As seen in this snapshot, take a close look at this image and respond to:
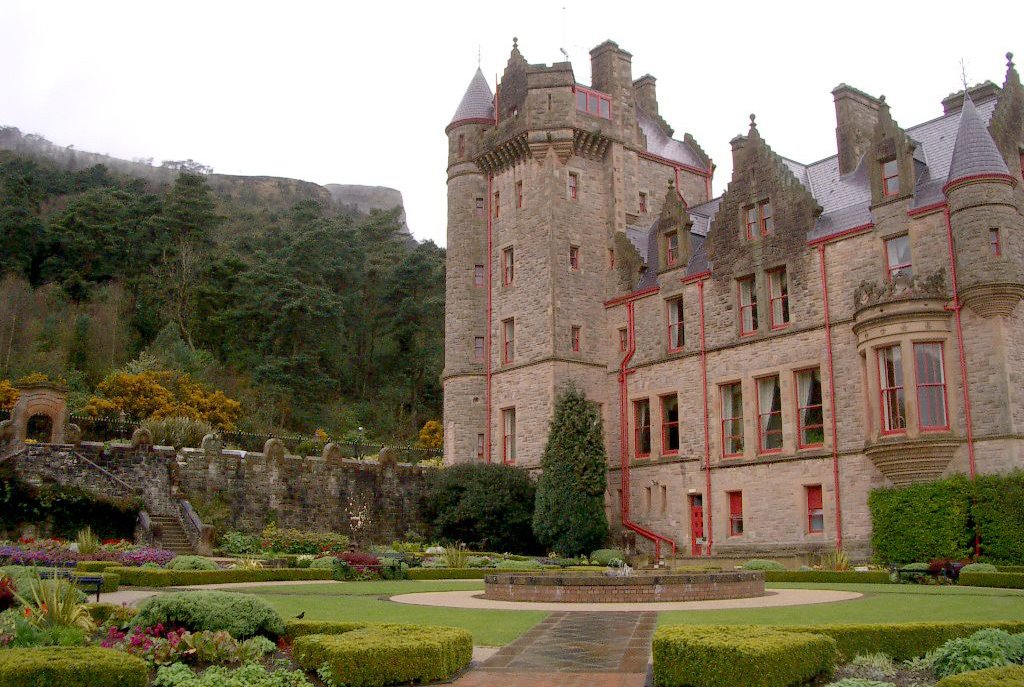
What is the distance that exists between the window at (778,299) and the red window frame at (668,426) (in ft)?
15.4

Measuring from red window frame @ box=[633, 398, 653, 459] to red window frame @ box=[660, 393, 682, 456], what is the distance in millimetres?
830

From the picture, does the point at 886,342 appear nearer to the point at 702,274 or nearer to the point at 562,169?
the point at 702,274

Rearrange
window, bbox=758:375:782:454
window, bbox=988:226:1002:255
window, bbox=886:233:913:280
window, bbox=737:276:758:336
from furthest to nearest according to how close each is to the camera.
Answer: window, bbox=737:276:758:336
window, bbox=758:375:782:454
window, bbox=886:233:913:280
window, bbox=988:226:1002:255

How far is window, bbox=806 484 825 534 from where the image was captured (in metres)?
29.4

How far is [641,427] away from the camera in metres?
35.9

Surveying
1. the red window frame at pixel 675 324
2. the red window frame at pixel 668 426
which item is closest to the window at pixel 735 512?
the red window frame at pixel 668 426

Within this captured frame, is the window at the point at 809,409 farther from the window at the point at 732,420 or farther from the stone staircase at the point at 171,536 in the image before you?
the stone staircase at the point at 171,536

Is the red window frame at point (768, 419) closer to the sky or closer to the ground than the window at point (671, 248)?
closer to the ground

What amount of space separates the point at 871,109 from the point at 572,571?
Answer: 773 inches

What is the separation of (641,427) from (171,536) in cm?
1664

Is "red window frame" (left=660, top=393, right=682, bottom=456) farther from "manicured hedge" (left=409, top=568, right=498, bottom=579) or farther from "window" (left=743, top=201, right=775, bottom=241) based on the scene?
"manicured hedge" (left=409, top=568, right=498, bottom=579)

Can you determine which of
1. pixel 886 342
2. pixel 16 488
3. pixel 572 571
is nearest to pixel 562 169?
pixel 886 342

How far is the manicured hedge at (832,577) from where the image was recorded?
21.8 meters

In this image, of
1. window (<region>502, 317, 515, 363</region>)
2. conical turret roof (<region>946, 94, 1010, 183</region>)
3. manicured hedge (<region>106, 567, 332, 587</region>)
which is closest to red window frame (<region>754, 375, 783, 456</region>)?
conical turret roof (<region>946, 94, 1010, 183</region>)
